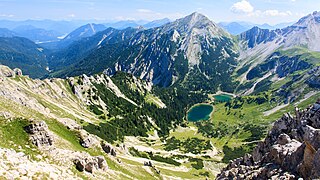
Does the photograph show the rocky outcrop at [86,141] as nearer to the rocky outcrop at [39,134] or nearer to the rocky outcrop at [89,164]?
the rocky outcrop at [89,164]

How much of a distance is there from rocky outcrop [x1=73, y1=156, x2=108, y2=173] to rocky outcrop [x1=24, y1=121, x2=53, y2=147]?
9469 mm

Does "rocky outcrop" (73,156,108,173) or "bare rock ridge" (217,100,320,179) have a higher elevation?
"bare rock ridge" (217,100,320,179)

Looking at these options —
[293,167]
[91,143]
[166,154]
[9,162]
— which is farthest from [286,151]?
[166,154]

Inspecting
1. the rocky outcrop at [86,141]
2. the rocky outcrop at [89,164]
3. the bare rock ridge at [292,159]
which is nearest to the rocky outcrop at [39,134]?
the rocky outcrop at [89,164]

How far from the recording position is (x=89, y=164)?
6888cm

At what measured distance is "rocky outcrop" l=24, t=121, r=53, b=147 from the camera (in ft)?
222

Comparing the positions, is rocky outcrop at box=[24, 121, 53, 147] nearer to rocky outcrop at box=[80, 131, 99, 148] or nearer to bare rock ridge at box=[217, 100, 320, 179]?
rocky outcrop at box=[80, 131, 99, 148]

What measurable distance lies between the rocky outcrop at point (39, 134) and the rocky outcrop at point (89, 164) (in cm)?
947

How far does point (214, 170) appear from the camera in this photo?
177 m

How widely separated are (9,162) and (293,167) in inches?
1822

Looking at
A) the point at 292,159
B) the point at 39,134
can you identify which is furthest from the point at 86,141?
the point at 292,159

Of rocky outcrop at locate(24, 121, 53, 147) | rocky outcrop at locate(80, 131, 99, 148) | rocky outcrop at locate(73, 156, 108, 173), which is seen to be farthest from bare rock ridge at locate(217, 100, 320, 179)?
rocky outcrop at locate(80, 131, 99, 148)

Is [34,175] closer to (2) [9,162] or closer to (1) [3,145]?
(2) [9,162]

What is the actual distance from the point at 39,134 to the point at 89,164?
13779mm
